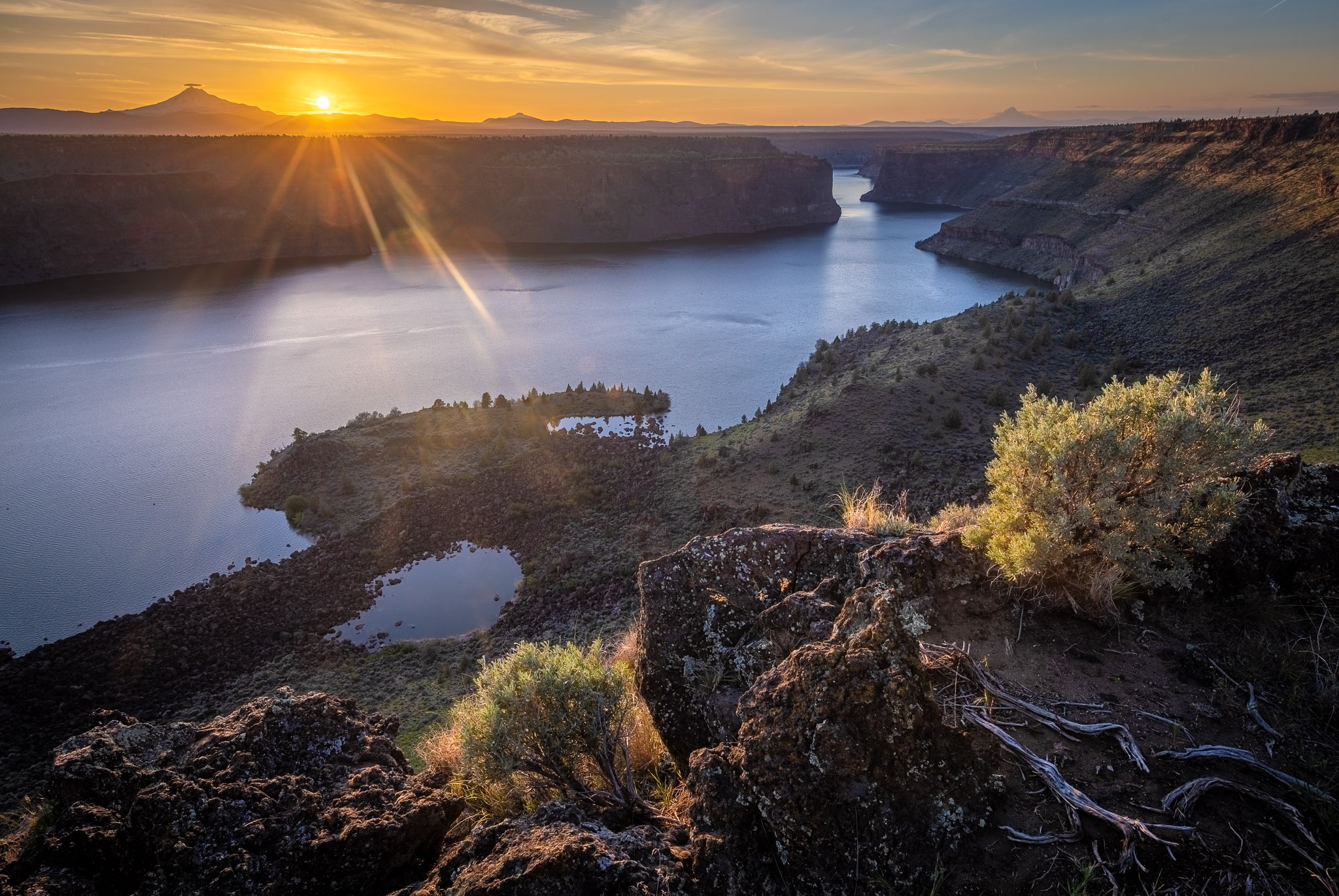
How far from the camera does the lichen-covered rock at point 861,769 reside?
4.15 metres

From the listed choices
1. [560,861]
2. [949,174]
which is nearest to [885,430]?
[560,861]

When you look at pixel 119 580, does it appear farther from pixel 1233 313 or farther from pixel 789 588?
pixel 1233 313

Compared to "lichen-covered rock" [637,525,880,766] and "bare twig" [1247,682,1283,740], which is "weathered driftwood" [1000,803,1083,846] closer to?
"bare twig" [1247,682,1283,740]

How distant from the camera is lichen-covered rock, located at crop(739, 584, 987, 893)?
4148mm

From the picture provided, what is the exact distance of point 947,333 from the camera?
109 feet

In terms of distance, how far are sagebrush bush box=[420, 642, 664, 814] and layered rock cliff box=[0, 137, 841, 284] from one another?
91.1 m

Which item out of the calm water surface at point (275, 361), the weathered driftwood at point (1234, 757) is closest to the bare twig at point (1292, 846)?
the weathered driftwood at point (1234, 757)

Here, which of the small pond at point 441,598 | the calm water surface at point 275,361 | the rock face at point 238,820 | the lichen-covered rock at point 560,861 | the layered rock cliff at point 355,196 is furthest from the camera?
the layered rock cliff at point 355,196

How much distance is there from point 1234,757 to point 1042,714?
106 centimetres

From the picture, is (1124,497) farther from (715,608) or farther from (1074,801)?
(715,608)

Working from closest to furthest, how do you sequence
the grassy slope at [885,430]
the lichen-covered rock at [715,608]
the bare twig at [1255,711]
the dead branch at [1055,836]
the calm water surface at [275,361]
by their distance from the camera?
the dead branch at [1055,836] → the bare twig at [1255,711] → the lichen-covered rock at [715,608] → the grassy slope at [885,430] → the calm water surface at [275,361]

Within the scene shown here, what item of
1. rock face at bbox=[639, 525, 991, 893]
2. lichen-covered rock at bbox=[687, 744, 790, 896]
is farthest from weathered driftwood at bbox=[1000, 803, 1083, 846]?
lichen-covered rock at bbox=[687, 744, 790, 896]

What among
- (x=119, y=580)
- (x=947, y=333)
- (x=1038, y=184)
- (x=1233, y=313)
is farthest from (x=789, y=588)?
(x=1038, y=184)

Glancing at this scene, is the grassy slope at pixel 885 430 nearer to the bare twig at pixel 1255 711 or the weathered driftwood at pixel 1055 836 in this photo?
the bare twig at pixel 1255 711
